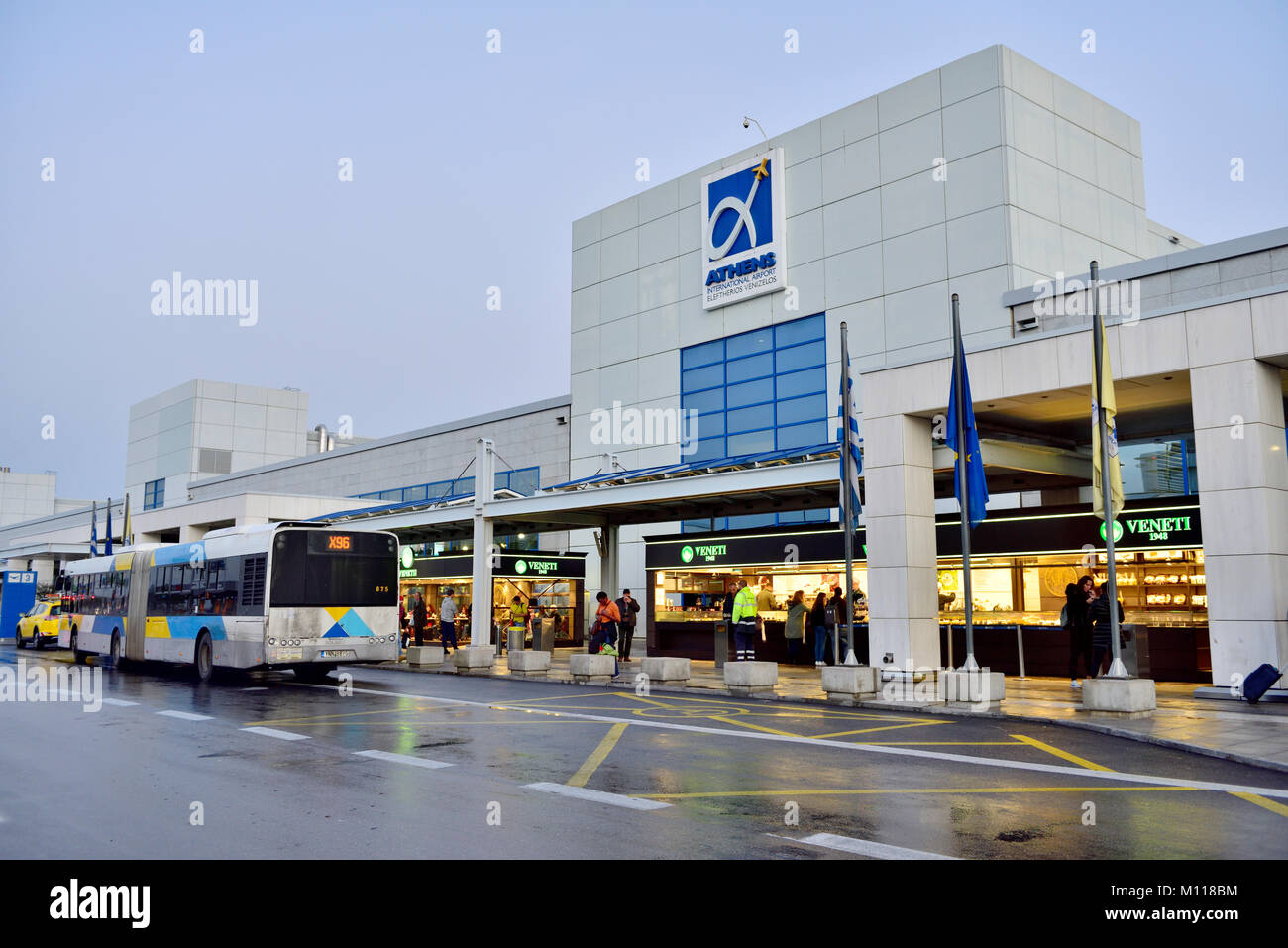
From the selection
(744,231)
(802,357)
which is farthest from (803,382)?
(744,231)

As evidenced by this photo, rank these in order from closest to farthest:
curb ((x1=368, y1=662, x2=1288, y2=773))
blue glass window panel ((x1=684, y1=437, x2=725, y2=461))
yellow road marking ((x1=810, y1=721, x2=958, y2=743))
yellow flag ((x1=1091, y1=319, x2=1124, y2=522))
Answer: curb ((x1=368, y1=662, x2=1288, y2=773))
yellow road marking ((x1=810, y1=721, x2=958, y2=743))
yellow flag ((x1=1091, y1=319, x2=1124, y2=522))
blue glass window panel ((x1=684, y1=437, x2=725, y2=461))

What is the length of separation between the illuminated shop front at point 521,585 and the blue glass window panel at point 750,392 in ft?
27.2

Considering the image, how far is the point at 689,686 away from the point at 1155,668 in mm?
9467

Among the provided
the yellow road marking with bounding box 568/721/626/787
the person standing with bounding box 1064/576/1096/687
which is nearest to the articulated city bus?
the yellow road marking with bounding box 568/721/626/787

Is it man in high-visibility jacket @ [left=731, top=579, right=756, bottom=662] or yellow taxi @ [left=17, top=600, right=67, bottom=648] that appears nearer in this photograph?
man in high-visibility jacket @ [left=731, top=579, right=756, bottom=662]

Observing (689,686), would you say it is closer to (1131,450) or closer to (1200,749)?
(1200,749)

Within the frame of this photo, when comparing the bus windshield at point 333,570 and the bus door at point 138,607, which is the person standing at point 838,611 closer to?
the bus windshield at point 333,570

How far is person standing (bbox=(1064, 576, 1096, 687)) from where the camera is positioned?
18.2 m

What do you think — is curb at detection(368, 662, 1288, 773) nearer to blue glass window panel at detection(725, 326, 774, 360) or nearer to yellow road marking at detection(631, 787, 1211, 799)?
yellow road marking at detection(631, 787, 1211, 799)

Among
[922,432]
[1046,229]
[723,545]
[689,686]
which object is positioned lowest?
[689,686]

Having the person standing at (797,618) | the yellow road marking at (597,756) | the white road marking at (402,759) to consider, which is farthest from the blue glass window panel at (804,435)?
the white road marking at (402,759)

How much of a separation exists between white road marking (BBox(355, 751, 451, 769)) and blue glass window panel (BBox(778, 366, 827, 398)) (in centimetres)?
2486

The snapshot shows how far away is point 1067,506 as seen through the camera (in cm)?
2175
